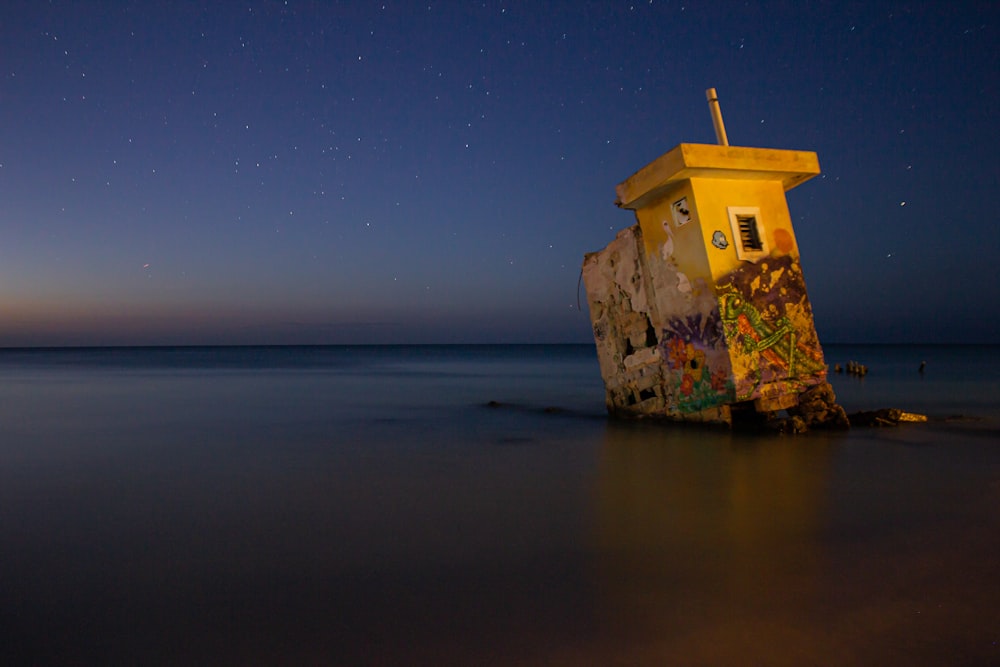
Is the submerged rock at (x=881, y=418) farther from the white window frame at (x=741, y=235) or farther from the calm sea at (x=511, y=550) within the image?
the white window frame at (x=741, y=235)

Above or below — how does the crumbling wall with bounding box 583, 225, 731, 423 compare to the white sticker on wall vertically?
below

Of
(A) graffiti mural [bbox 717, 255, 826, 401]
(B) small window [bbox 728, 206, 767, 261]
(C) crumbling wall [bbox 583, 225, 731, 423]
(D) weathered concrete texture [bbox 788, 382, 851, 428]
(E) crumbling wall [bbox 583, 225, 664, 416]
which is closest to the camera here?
Answer: (A) graffiti mural [bbox 717, 255, 826, 401]

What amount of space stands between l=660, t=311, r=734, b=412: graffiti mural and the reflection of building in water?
1.23m

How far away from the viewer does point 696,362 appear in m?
9.14

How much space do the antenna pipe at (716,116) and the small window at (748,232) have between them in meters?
1.07

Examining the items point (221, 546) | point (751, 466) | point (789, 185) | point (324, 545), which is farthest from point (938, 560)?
point (789, 185)

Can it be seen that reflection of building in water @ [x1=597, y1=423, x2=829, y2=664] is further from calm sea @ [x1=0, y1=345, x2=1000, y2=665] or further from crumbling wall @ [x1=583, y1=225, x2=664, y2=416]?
crumbling wall @ [x1=583, y1=225, x2=664, y2=416]

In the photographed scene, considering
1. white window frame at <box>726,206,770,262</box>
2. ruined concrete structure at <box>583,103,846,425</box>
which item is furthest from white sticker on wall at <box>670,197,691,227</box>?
white window frame at <box>726,206,770,262</box>

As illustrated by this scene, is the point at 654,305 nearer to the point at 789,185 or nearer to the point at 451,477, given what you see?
the point at 789,185

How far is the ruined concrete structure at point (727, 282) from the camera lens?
8641mm

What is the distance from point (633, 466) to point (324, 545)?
4073 mm

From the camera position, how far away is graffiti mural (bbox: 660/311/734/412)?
28.6 ft

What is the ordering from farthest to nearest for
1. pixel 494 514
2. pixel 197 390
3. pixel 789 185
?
pixel 197 390, pixel 789 185, pixel 494 514

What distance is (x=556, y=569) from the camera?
4023 millimetres
